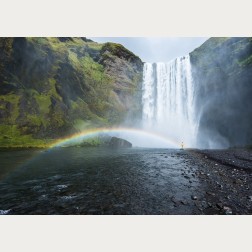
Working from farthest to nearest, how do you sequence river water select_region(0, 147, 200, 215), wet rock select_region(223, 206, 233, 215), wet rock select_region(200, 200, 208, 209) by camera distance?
wet rock select_region(200, 200, 208, 209), river water select_region(0, 147, 200, 215), wet rock select_region(223, 206, 233, 215)

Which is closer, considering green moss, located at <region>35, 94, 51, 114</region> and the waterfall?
green moss, located at <region>35, 94, 51, 114</region>

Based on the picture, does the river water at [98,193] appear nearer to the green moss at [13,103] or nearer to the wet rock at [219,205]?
the wet rock at [219,205]

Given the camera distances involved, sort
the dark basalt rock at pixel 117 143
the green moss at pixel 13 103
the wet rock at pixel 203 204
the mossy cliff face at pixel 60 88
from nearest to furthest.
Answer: the wet rock at pixel 203 204 < the green moss at pixel 13 103 < the mossy cliff face at pixel 60 88 < the dark basalt rock at pixel 117 143

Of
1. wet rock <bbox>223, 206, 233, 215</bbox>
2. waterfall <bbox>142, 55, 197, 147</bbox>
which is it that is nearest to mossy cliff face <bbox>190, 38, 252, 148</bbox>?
waterfall <bbox>142, 55, 197, 147</bbox>

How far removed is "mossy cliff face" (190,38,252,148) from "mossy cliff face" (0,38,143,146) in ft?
92.7

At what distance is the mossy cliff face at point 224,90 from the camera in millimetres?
49000

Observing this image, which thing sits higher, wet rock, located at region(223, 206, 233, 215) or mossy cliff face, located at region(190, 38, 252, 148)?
mossy cliff face, located at region(190, 38, 252, 148)

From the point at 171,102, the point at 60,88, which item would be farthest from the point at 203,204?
the point at 60,88

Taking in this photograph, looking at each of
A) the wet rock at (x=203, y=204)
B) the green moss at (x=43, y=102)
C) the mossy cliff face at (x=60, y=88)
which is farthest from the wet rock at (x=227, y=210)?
the green moss at (x=43, y=102)

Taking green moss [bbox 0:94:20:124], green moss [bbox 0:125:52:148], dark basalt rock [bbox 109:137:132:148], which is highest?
green moss [bbox 0:94:20:124]

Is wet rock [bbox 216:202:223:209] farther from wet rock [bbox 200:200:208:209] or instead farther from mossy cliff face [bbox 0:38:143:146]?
mossy cliff face [bbox 0:38:143:146]

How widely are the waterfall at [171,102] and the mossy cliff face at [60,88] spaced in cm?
741

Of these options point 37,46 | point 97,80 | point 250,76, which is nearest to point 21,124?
point 37,46

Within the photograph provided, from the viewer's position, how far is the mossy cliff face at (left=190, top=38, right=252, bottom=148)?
4900 cm
